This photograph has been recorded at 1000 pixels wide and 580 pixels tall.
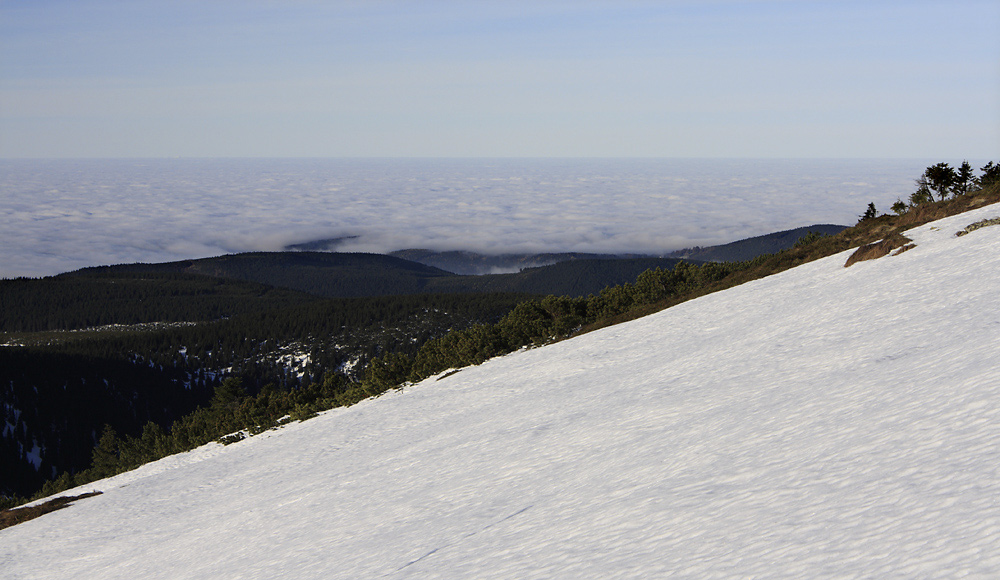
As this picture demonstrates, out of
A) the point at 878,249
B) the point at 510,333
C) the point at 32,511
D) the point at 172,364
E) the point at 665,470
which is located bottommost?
the point at 172,364

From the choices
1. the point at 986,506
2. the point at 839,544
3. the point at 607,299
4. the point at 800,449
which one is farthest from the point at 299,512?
the point at 607,299

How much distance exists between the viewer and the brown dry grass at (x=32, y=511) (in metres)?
31.1

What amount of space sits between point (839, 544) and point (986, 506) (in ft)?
5.29

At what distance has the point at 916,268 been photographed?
94.1 feet

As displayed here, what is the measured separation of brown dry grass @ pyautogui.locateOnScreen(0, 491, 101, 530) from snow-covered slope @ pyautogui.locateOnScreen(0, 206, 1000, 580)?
54.4 inches

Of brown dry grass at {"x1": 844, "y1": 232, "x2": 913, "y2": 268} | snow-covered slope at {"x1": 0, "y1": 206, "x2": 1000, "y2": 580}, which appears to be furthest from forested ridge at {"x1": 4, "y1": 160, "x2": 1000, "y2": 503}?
snow-covered slope at {"x1": 0, "y1": 206, "x2": 1000, "y2": 580}

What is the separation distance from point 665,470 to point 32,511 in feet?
108

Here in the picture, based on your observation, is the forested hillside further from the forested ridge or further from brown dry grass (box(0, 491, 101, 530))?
brown dry grass (box(0, 491, 101, 530))

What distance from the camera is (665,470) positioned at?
12.6m

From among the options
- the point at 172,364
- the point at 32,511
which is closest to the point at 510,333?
the point at 32,511

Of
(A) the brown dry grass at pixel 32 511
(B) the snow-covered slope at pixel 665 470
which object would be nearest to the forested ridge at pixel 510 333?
(B) the snow-covered slope at pixel 665 470

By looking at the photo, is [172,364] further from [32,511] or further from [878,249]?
[878,249]

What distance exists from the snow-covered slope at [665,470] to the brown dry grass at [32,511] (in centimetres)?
138

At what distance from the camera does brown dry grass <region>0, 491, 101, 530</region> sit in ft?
102
